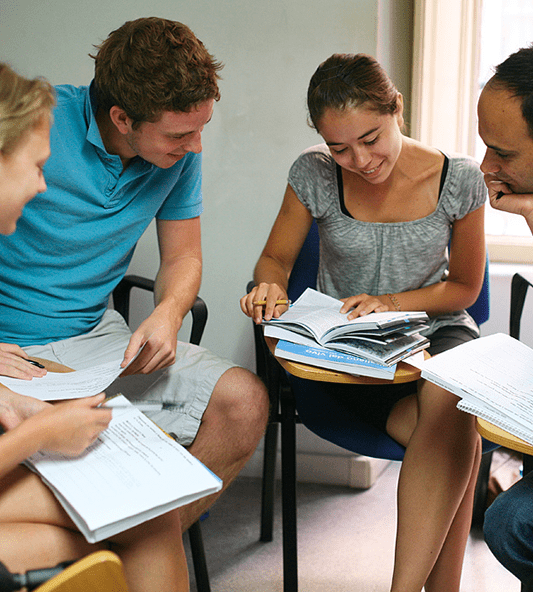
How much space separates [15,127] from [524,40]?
208 cm

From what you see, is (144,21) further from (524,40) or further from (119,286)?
(524,40)

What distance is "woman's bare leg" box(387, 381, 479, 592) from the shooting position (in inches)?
49.2

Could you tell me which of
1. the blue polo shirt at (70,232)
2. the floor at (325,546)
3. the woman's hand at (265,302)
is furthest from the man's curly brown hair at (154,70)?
the floor at (325,546)

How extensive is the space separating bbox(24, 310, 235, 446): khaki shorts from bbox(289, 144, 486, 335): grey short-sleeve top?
1.61ft

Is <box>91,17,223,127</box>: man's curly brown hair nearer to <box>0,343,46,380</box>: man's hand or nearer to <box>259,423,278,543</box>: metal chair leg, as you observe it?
<box>0,343,46,380</box>: man's hand

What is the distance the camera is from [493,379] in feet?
3.33

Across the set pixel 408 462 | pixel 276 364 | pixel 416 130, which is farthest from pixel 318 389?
pixel 416 130

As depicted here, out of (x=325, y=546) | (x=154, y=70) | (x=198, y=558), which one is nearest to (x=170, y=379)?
(x=198, y=558)

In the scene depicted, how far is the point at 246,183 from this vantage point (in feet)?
6.81

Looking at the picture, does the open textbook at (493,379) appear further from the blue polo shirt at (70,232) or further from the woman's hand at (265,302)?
the blue polo shirt at (70,232)

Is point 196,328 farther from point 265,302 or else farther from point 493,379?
point 493,379

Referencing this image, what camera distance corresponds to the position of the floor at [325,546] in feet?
5.50

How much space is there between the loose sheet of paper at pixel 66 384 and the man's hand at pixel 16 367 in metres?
0.02

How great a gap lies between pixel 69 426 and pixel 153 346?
48 cm
